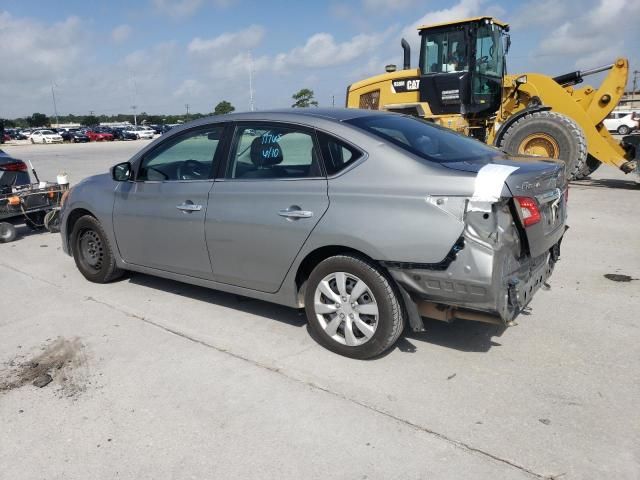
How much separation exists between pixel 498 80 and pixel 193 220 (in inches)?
361

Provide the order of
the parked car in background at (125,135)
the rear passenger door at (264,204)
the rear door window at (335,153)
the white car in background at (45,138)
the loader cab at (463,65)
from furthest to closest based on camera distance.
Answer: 1. the parked car in background at (125,135)
2. the white car in background at (45,138)
3. the loader cab at (463,65)
4. the rear passenger door at (264,204)
5. the rear door window at (335,153)

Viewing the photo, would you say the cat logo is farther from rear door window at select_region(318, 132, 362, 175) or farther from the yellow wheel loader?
rear door window at select_region(318, 132, 362, 175)

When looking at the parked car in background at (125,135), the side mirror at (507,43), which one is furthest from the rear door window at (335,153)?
the parked car in background at (125,135)

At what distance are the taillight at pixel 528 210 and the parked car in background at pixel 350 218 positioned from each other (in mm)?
10

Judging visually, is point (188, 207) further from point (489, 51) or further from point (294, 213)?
point (489, 51)

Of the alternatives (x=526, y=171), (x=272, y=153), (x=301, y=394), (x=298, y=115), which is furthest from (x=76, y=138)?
(x=526, y=171)

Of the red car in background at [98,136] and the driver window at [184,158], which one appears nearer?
the driver window at [184,158]

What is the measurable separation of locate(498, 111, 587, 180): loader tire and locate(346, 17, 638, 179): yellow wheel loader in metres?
0.02

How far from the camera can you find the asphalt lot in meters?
2.65

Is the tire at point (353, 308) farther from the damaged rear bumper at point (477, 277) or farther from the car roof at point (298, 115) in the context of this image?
the car roof at point (298, 115)

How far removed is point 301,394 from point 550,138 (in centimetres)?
898

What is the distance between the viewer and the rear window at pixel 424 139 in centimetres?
362

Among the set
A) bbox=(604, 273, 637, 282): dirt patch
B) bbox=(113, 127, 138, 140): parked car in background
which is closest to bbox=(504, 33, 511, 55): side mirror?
bbox=(604, 273, 637, 282): dirt patch

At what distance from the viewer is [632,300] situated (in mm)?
4566
